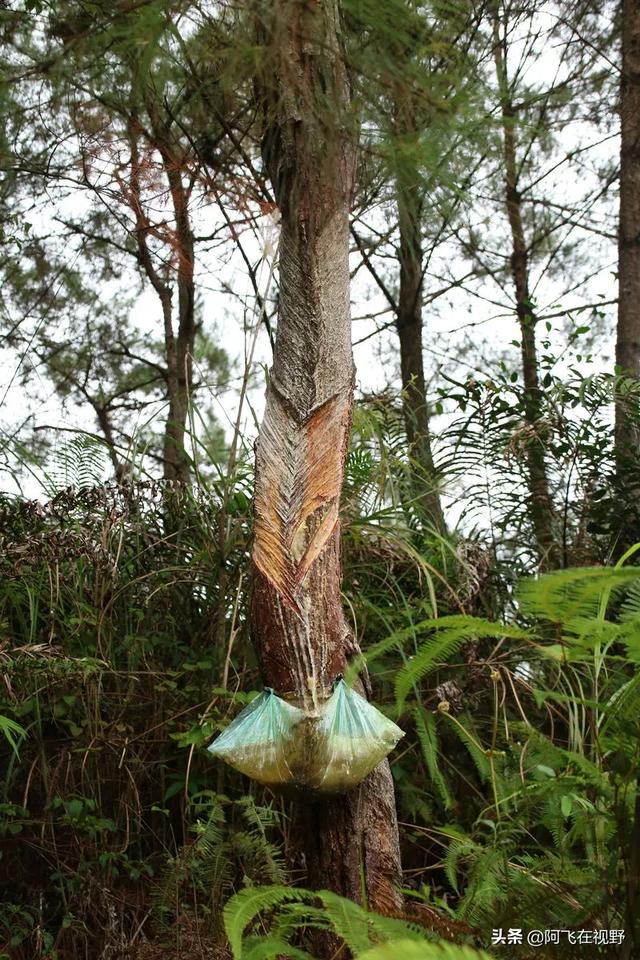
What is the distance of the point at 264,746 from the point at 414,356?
222 inches

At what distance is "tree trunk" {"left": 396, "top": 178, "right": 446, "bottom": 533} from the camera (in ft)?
8.56

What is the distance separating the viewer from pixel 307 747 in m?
2.21

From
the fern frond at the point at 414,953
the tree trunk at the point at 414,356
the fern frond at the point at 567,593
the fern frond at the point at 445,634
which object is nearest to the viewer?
the fern frond at the point at 414,953

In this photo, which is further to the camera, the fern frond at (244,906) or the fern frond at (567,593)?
the fern frond at (244,906)

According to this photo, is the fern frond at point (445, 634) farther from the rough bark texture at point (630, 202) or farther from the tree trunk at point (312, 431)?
the rough bark texture at point (630, 202)

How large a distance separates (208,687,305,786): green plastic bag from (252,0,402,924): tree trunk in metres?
0.06

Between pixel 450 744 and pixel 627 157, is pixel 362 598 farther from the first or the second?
pixel 627 157

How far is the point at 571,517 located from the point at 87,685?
2.38 metres

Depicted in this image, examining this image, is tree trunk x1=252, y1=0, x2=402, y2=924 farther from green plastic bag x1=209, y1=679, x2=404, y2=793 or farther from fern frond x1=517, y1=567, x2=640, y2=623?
fern frond x1=517, y1=567, x2=640, y2=623

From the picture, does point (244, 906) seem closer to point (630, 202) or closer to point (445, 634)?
point (445, 634)

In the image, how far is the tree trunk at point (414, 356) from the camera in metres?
2.61

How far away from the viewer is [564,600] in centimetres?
155

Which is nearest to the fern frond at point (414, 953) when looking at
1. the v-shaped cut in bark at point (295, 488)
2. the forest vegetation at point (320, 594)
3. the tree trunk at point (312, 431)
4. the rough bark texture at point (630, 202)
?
the forest vegetation at point (320, 594)

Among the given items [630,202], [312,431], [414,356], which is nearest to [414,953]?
[312,431]
